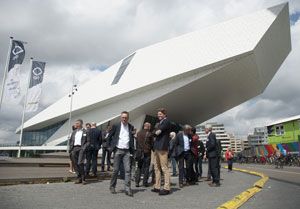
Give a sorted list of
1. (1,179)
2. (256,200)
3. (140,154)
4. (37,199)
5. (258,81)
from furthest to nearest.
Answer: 1. (258,81)
2. (140,154)
3. (1,179)
4. (256,200)
5. (37,199)

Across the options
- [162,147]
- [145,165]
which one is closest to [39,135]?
[145,165]

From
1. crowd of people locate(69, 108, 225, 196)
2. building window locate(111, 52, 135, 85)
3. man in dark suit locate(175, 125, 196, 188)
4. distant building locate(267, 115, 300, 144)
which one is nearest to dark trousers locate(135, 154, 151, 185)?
crowd of people locate(69, 108, 225, 196)

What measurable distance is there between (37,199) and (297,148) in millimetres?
26715

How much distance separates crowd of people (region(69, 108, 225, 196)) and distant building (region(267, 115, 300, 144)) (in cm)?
2716

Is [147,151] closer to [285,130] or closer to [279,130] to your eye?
[285,130]

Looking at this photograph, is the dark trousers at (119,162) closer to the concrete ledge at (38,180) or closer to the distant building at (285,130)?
the concrete ledge at (38,180)

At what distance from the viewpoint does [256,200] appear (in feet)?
16.5

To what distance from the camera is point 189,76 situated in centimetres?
2927

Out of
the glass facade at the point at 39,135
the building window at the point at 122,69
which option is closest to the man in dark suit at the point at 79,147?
the building window at the point at 122,69

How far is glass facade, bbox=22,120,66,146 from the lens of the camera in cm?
4082

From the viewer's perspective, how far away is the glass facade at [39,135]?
40.8m

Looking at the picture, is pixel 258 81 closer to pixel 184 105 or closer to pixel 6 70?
pixel 184 105

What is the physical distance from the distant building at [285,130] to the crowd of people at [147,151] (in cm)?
2716

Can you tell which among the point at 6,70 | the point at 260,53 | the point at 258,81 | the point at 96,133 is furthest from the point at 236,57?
the point at 96,133
